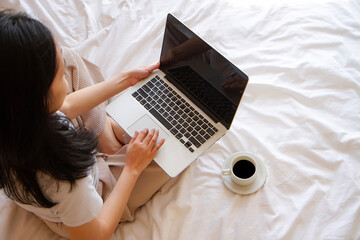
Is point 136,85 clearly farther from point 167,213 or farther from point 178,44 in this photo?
point 167,213

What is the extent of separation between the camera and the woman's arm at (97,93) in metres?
1.06

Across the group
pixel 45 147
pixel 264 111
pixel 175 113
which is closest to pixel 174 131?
pixel 175 113

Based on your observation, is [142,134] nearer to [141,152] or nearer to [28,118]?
[141,152]

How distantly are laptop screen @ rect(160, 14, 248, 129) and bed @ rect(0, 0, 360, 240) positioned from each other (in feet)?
0.46

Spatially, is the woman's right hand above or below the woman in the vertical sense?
below

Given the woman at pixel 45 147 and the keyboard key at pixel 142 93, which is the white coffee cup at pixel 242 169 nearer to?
the woman at pixel 45 147

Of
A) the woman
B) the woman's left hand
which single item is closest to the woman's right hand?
the woman

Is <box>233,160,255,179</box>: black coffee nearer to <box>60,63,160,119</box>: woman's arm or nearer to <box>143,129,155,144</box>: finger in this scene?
<box>143,129,155,144</box>: finger

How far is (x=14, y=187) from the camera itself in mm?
773

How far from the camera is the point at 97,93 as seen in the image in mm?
1095

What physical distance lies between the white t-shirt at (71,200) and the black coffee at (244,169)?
394 mm

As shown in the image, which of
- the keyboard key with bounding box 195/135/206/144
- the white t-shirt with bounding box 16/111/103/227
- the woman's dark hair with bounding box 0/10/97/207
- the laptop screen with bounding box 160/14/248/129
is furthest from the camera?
the keyboard key with bounding box 195/135/206/144

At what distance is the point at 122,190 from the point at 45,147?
0.94 feet

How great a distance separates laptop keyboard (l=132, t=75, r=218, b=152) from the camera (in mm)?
1052
